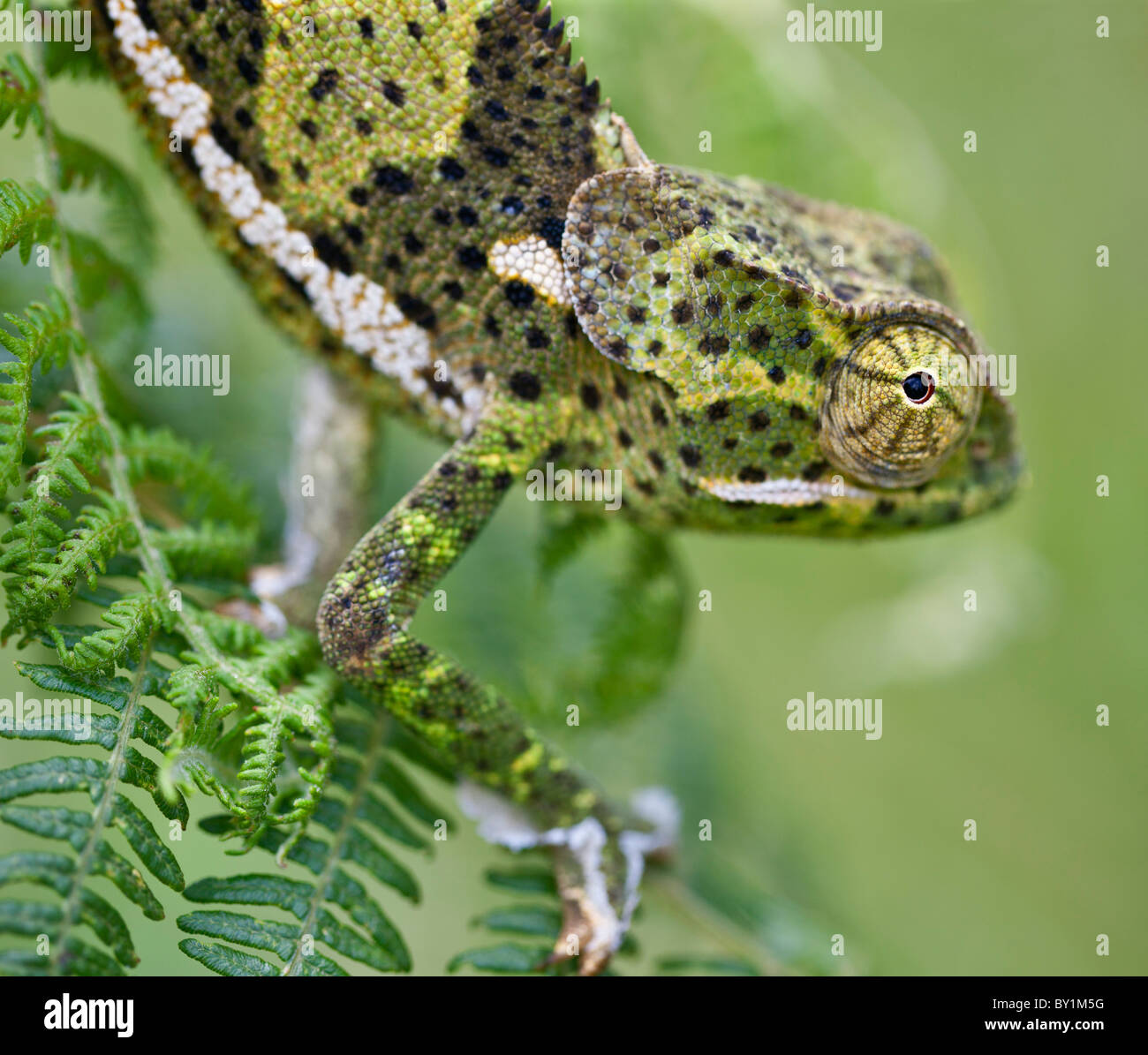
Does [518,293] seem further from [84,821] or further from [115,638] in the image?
[84,821]

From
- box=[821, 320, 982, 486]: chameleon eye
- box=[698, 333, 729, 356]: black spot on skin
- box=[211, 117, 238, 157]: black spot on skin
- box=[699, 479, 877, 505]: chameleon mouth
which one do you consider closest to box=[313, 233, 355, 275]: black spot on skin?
box=[211, 117, 238, 157]: black spot on skin

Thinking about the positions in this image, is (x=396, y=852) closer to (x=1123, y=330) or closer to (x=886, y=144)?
(x=886, y=144)

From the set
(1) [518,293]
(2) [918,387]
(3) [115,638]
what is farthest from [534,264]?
(3) [115,638]

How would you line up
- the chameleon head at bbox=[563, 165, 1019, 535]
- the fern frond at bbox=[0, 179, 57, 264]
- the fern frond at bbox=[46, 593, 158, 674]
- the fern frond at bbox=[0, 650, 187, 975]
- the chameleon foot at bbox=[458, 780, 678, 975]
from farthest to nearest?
the chameleon foot at bbox=[458, 780, 678, 975] → the chameleon head at bbox=[563, 165, 1019, 535] → the fern frond at bbox=[0, 179, 57, 264] → the fern frond at bbox=[46, 593, 158, 674] → the fern frond at bbox=[0, 650, 187, 975]

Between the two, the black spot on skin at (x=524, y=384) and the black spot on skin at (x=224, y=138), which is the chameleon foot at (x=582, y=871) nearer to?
the black spot on skin at (x=524, y=384)

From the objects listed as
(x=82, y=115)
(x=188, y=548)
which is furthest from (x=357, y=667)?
(x=82, y=115)

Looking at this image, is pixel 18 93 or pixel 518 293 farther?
pixel 518 293

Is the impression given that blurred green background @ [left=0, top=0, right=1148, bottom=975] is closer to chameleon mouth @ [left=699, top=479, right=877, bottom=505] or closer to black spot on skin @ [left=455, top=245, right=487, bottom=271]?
black spot on skin @ [left=455, top=245, right=487, bottom=271]
